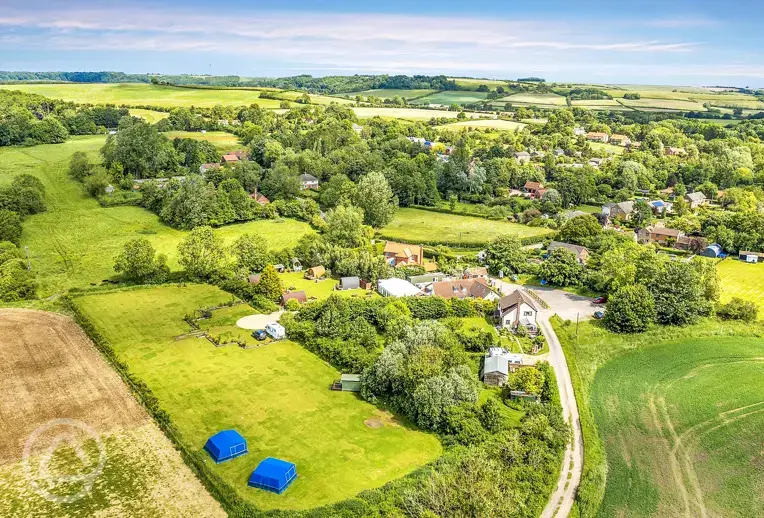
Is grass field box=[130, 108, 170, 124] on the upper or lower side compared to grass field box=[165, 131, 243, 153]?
upper

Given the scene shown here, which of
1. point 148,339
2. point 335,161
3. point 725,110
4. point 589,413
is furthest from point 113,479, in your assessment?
point 725,110

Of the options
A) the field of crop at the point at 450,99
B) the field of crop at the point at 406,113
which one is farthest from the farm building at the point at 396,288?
the field of crop at the point at 450,99

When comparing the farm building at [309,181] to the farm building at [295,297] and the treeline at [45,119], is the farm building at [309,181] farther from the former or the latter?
the treeline at [45,119]

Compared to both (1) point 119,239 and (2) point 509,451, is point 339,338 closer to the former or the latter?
(2) point 509,451

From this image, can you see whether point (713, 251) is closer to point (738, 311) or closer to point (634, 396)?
point (738, 311)

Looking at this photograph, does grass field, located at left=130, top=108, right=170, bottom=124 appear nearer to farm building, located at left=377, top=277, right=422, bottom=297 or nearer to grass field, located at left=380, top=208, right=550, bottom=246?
grass field, located at left=380, top=208, right=550, bottom=246

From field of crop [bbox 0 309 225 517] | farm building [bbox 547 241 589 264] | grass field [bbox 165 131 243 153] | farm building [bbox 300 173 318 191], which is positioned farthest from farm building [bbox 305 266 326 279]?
grass field [bbox 165 131 243 153]

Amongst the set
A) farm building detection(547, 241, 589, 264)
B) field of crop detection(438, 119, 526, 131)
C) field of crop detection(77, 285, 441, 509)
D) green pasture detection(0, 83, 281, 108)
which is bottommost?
field of crop detection(77, 285, 441, 509)

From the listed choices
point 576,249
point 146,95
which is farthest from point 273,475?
point 146,95
